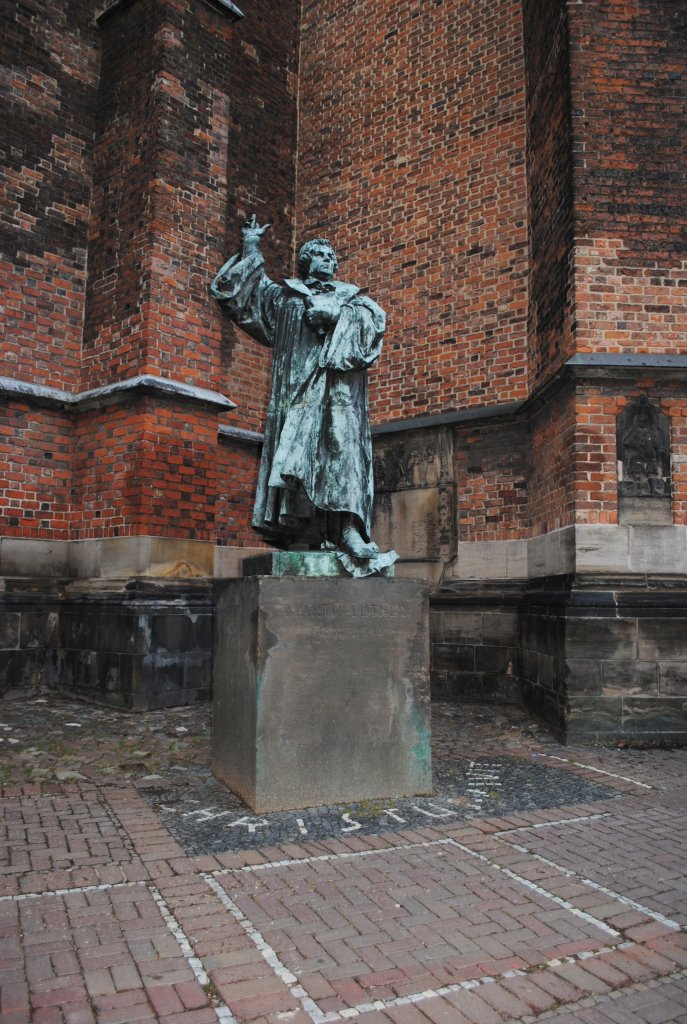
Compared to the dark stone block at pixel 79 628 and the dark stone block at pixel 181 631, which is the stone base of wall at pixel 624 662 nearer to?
the dark stone block at pixel 181 631

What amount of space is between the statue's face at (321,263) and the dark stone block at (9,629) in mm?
5264

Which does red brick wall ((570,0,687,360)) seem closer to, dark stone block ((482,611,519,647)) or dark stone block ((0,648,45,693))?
dark stone block ((482,611,519,647))

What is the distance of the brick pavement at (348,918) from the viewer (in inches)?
93.4

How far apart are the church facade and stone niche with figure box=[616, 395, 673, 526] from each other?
0.02m

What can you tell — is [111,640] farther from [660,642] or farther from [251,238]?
[660,642]

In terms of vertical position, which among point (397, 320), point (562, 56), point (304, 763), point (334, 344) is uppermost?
point (562, 56)

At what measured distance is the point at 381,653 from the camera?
180 inches

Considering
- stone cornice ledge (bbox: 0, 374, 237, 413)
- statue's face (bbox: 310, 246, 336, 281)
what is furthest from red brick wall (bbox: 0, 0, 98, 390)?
statue's face (bbox: 310, 246, 336, 281)

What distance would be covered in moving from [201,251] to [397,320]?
8.51ft

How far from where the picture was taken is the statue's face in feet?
16.5

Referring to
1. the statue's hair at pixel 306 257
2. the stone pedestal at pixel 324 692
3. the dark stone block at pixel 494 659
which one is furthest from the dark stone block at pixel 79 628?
the statue's hair at pixel 306 257

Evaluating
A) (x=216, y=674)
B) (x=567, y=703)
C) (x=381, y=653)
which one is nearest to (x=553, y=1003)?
(x=381, y=653)

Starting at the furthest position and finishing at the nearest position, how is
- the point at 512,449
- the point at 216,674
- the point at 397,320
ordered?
the point at 397,320 → the point at 512,449 → the point at 216,674

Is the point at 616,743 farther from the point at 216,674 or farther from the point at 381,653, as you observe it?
the point at 216,674
